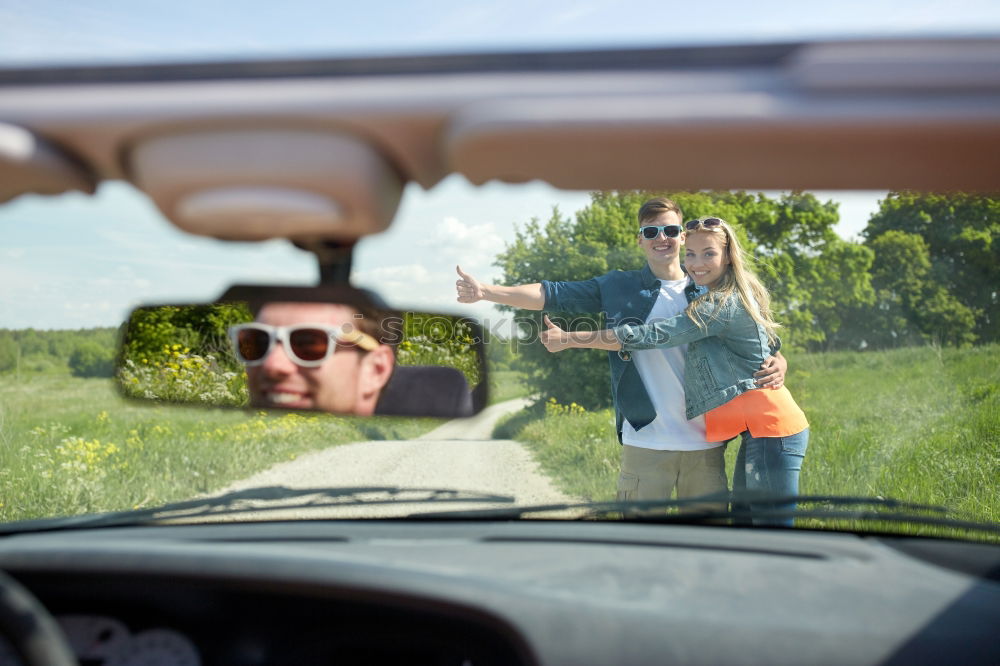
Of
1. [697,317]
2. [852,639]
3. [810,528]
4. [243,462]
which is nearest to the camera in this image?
[852,639]

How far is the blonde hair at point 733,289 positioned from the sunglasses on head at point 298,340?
5.66 feet

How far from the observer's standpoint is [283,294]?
4.92 feet

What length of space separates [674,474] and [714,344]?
522 mm

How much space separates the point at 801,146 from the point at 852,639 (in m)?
1.18

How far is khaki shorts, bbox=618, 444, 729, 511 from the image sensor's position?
2981mm

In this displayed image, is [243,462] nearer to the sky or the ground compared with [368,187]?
nearer to the ground

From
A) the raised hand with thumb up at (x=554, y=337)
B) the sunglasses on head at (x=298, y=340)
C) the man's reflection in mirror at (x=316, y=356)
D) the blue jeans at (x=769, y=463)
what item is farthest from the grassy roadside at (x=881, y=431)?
the sunglasses on head at (x=298, y=340)

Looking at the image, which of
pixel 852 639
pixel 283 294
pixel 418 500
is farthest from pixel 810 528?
pixel 283 294

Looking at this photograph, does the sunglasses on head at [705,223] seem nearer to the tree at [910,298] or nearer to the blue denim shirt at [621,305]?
the blue denim shirt at [621,305]

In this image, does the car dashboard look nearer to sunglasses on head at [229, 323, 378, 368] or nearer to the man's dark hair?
sunglasses on head at [229, 323, 378, 368]

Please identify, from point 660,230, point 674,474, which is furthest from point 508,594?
point 660,230

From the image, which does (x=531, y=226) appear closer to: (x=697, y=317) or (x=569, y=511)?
(x=697, y=317)

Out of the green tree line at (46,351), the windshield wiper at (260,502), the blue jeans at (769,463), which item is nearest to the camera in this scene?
the windshield wiper at (260,502)

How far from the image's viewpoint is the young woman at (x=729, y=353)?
2.90m
